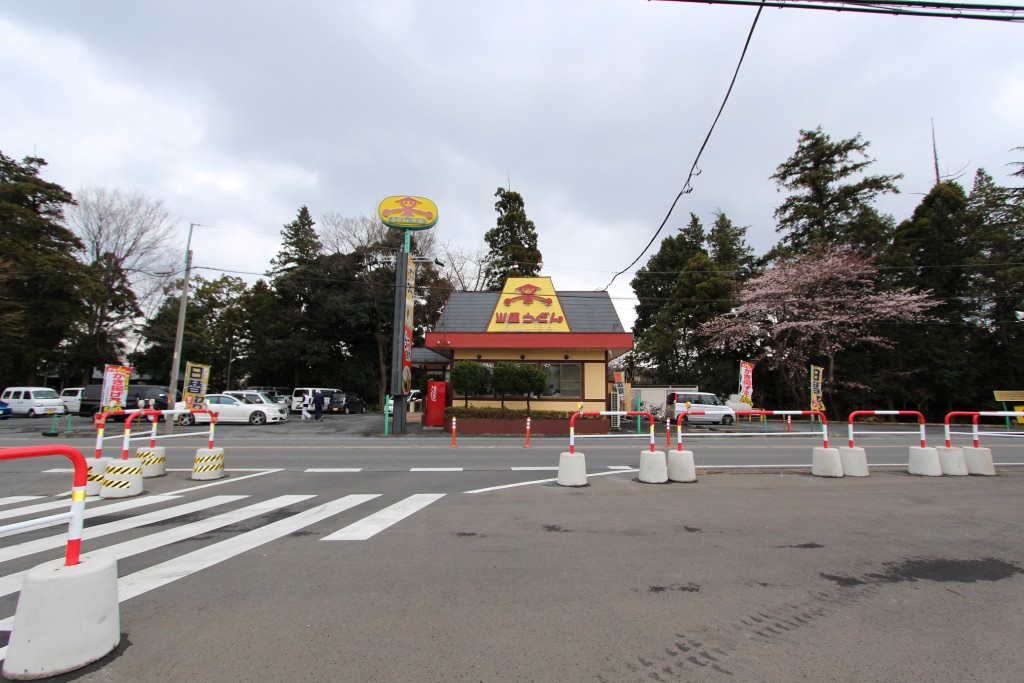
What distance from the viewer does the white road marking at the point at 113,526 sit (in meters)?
5.75

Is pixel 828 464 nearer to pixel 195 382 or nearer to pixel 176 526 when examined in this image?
pixel 176 526

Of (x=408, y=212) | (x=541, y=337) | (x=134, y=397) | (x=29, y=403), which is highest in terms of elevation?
(x=408, y=212)

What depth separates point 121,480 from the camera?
8.77 meters

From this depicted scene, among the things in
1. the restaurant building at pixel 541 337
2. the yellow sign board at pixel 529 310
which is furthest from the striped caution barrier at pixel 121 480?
the yellow sign board at pixel 529 310

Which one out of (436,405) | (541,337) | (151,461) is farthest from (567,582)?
(436,405)

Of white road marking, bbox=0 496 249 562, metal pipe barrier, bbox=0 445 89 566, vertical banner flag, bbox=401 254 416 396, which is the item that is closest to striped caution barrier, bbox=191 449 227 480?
white road marking, bbox=0 496 249 562

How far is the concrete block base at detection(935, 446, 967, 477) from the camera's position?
34.5 ft

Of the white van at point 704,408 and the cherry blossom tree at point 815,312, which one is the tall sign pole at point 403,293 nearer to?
the white van at point 704,408

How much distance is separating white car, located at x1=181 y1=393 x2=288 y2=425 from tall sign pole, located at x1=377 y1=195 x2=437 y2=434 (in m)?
9.19

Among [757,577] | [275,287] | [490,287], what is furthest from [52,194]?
[757,577]

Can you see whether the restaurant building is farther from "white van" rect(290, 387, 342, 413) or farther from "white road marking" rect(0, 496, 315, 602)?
"white van" rect(290, 387, 342, 413)

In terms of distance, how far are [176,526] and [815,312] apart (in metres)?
36.7

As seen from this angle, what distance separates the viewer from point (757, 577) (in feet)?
15.4

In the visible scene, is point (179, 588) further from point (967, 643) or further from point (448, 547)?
point (967, 643)
